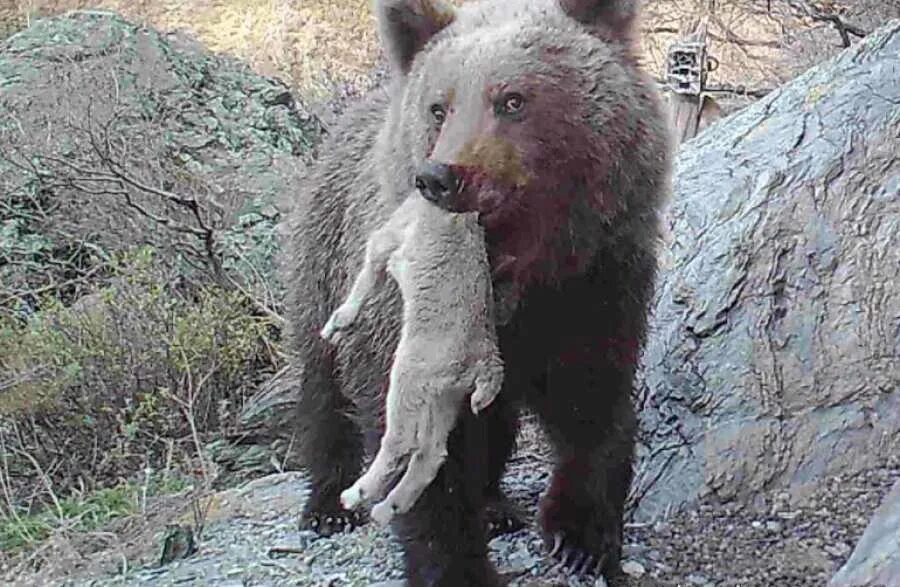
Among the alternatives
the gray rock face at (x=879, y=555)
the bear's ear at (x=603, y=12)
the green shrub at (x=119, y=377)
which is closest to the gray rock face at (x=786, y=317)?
the gray rock face at (x=879, y=555)

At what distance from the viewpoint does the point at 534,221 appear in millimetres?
3365

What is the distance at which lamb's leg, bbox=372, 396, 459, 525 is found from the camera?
10.7ft

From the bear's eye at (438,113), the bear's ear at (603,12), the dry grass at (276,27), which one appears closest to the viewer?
the bear's eye at (438,113)

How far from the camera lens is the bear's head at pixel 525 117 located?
323 cm

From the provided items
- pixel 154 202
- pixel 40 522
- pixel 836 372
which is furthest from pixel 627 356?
pixel 154 202

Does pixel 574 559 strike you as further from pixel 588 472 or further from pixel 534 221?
pixel 534 221

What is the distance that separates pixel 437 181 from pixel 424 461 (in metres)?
0.72

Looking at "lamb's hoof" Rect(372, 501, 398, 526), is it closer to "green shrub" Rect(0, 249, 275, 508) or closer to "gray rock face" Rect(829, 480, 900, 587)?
"gray rock face" Rect(829, 480, 900, 587)

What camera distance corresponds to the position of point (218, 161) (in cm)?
888

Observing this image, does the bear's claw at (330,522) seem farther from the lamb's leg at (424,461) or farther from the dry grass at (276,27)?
the dry grass at (276,27)

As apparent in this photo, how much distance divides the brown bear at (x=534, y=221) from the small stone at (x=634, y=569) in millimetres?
84

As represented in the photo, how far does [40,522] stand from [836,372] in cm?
346

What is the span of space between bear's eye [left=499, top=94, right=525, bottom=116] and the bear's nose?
1.03 ft

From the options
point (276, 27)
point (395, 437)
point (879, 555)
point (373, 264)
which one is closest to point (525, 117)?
point (373, 264)
